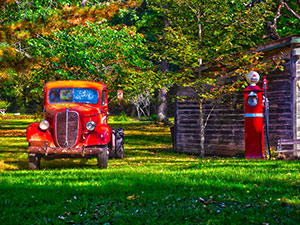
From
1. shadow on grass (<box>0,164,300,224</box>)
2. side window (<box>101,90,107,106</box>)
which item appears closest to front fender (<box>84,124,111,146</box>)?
side window (<box>101,90,107,106</box>)

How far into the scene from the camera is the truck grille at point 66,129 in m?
10.9

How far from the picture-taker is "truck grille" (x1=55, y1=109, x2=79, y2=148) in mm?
10938

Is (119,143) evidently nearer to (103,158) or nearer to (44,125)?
(103,158)

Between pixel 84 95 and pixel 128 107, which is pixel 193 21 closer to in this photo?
pixel 84 95

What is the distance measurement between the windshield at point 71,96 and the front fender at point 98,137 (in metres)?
1.56

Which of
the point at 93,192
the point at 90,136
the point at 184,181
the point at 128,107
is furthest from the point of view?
the point at 128,107

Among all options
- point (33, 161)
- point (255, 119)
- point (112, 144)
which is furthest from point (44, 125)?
point (255, 119)

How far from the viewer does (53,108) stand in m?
11.8

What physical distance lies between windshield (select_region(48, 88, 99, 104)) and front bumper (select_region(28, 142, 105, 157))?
197 cm

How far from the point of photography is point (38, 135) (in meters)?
10.9

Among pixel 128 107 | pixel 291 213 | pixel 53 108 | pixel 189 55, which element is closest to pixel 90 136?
pixel 53 108

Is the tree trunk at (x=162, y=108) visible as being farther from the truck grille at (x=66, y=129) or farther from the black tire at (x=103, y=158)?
the truck grille at (x=66, y=129)

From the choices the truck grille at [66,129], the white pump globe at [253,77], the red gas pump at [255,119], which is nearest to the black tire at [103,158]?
the truck grille at [66,129]

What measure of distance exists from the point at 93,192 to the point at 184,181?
1788 mm
